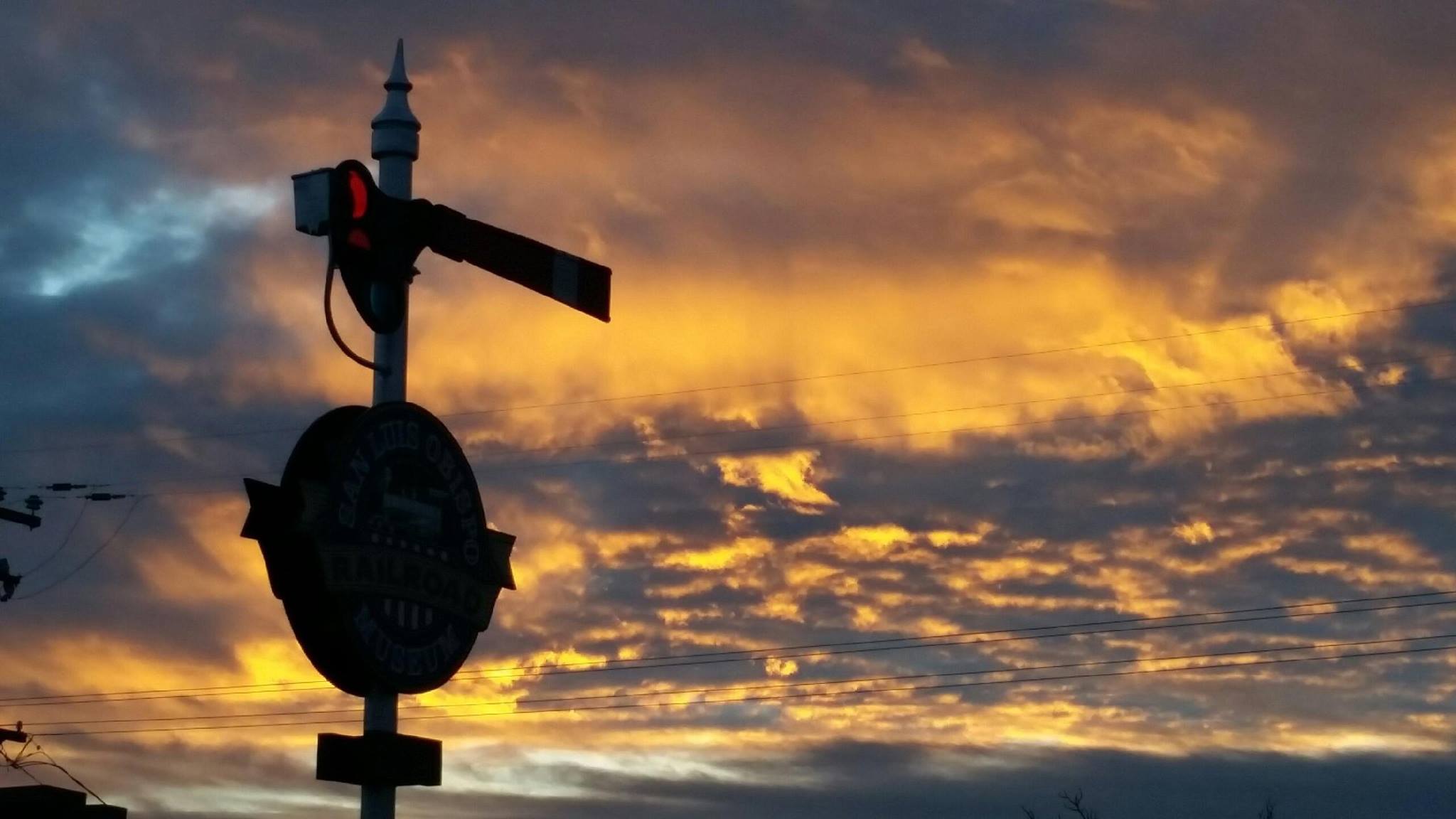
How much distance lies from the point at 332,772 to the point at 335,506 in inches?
79.9

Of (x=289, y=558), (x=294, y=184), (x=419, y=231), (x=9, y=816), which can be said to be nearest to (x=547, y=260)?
(x=419, y=231)

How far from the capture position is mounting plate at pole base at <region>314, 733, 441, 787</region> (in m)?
14.2

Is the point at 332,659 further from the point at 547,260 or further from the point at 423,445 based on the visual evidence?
the point at 547,260

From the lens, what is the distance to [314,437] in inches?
556

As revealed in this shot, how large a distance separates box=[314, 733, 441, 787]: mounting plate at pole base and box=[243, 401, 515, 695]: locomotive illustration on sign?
0.41 meters

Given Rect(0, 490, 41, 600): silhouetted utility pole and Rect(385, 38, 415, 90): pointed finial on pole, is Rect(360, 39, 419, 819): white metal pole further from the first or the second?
Rect(0, 490, 41, 600): silhouetted utility pole

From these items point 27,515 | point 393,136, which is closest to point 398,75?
point 393,136

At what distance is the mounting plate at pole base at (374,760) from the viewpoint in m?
14.2

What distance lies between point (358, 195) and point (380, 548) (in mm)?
2842

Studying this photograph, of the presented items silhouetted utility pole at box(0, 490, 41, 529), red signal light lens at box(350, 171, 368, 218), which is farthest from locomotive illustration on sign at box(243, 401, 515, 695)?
silhouetted utility pole at box(0, 490, 41, 529)

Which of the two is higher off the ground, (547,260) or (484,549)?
(547,260)

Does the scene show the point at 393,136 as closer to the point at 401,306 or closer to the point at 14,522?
the point at 401,306

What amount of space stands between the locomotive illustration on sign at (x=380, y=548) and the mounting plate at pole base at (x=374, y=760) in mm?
410

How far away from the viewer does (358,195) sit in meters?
14.9
